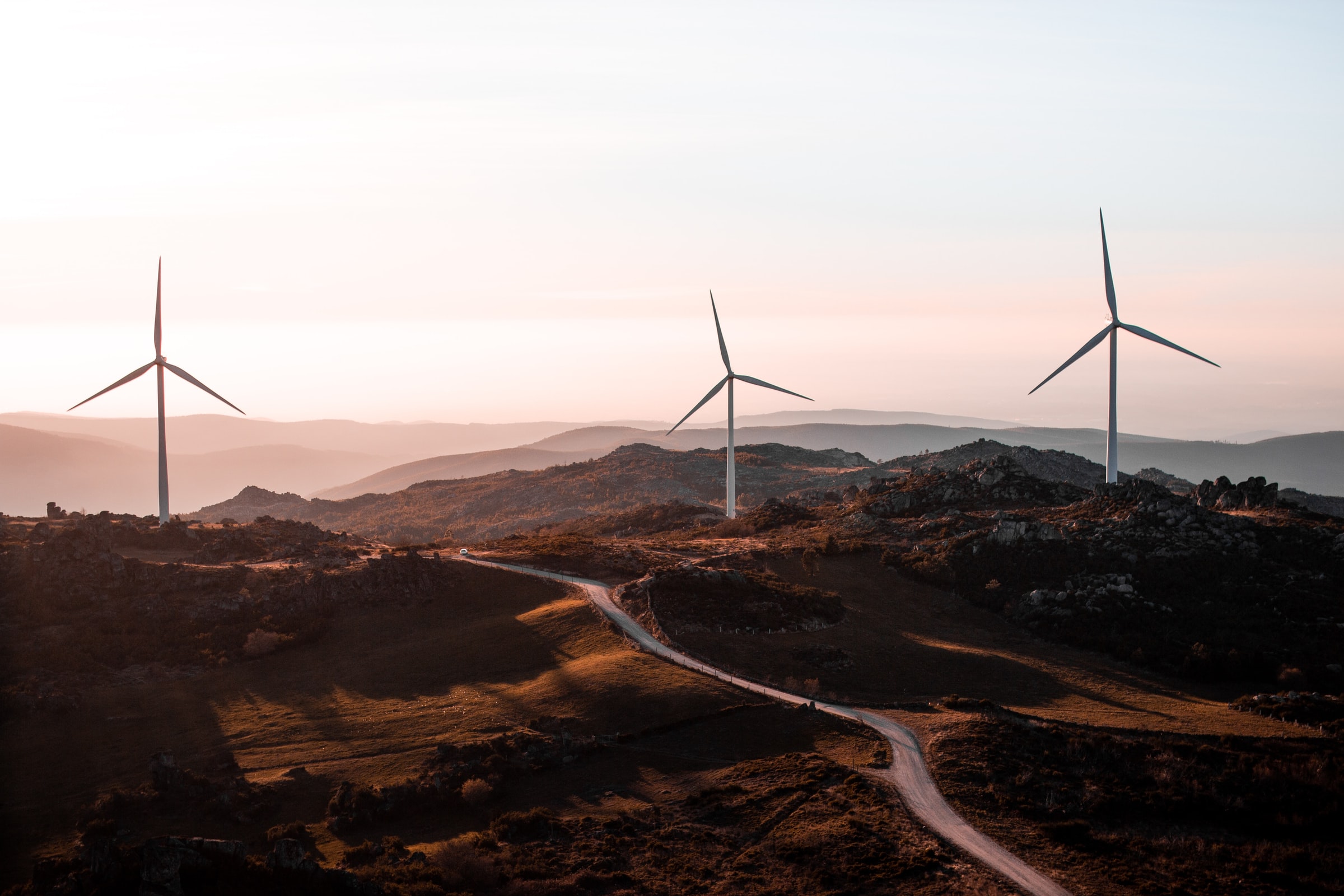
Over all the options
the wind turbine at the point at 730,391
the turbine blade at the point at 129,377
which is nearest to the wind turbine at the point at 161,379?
the turbine blade at the point at 129,377

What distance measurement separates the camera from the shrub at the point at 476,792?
39.3m

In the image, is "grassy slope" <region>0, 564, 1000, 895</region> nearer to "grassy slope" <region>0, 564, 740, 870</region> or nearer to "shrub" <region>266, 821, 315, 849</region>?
"grassy slope" <region>0, 564, 740, 870</region>

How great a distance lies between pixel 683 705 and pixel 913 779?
12671 millimetres

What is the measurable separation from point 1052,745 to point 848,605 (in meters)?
27.0

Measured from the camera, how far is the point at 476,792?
39.4 m

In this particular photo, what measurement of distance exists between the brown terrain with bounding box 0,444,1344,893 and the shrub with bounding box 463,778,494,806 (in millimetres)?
221

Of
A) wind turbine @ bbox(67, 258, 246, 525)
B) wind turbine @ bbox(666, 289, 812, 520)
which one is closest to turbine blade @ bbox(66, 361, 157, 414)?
wind turbine @ bbox(67, 258, 246, 525)

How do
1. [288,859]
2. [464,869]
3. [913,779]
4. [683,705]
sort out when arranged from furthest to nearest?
[683,705] < [913,779] < [464,869] < [288,859]

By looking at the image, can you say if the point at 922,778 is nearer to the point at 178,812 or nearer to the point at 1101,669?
the point at 1101,669

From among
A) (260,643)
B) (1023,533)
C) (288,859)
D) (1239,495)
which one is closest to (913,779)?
(288,859)

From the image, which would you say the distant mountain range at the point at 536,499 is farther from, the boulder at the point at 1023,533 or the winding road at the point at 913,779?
the winding road at the point at 913,779

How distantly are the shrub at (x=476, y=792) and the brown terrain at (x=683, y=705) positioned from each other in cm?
22

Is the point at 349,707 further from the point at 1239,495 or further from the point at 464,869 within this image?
the point at 1239,495

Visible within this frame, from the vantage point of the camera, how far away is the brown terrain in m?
33.0
